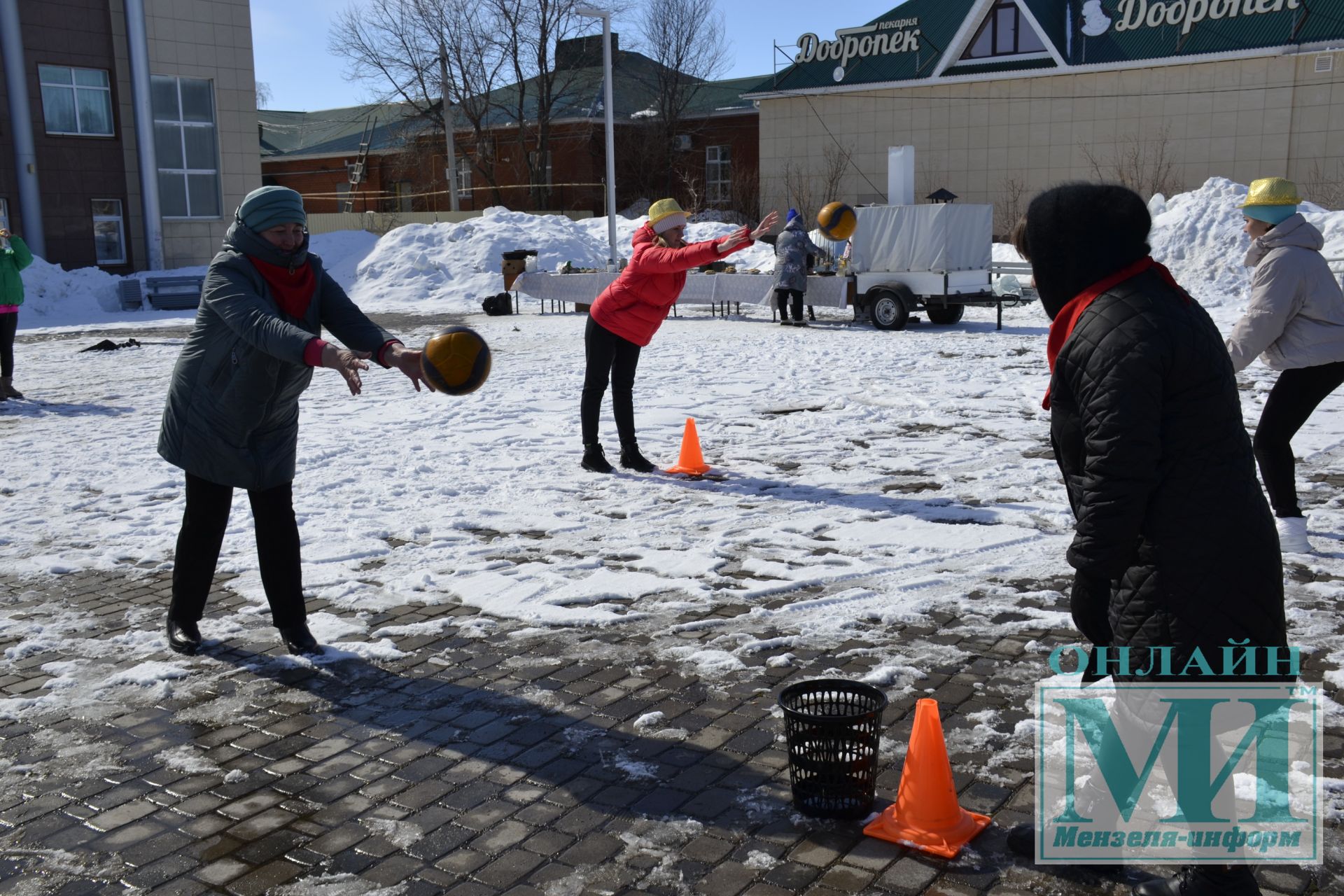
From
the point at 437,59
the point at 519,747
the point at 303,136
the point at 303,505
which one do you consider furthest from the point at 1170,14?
the point at 303,136

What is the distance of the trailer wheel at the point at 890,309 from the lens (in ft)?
63.8

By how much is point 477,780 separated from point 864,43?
3866cm

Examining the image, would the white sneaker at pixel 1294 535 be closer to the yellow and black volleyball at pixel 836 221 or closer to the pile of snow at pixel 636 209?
the yellow and black volleyball at pixel 836 221

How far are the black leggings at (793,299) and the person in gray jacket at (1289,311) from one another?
1425cm

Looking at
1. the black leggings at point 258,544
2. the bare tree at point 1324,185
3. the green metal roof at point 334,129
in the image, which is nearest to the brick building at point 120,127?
the green metal roof at point 334,129

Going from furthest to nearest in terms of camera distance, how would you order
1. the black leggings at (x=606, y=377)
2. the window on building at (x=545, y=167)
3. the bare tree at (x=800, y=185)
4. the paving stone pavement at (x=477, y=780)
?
1. the window on building at (x=545, y=167)
2. the bare tree at (x=800, y=185)
3. the black leggings at (x=606, y=377)
4. the paving stone pavement at (x=477, y=780)

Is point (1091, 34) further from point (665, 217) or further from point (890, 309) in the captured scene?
point (665, 217)

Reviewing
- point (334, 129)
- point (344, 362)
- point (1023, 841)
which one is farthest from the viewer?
point (334, 129)

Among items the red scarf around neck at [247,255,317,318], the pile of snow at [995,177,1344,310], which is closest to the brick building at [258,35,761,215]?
the pile of snow at [995,177,1344,310]

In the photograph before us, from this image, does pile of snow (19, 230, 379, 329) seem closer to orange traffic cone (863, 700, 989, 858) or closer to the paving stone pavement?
the paving stone pavement

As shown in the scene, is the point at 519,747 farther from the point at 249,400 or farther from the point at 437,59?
the point at 437,59

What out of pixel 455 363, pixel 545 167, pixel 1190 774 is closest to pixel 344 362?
pixel 455 363

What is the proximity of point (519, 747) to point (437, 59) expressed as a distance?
4721 centimetres

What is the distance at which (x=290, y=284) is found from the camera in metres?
4.99
